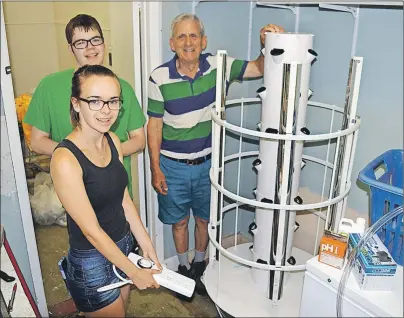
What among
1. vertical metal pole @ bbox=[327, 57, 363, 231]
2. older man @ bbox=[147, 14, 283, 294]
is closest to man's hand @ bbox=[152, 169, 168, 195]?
older man @ bbox=[147, 14, 283, 294]

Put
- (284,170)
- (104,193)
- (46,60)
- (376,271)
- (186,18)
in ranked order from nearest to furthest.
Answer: (376,271) < (104,193) < (284,170) < (186,18) < (46,60)

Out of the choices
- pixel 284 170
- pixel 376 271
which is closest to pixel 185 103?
pixel 284 170

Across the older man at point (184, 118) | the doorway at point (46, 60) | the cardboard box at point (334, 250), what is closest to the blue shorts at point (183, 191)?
the older man at point (184, 118)

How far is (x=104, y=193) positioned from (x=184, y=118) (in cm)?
72

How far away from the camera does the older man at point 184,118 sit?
6.18 ft

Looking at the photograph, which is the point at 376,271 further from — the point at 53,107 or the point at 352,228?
the point at 53,107

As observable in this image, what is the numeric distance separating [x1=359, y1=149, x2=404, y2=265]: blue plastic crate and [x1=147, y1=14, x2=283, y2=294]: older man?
776 mm

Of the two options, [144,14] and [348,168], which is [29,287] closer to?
[144,14]

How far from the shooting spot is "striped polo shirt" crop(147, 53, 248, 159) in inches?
74.6

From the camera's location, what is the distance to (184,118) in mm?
1933

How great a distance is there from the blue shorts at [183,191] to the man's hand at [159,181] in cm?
2

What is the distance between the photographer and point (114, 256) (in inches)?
51.9

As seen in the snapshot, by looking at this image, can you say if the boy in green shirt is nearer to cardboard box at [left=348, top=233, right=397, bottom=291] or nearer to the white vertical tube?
the white vertical tube

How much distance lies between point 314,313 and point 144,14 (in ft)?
4.85
